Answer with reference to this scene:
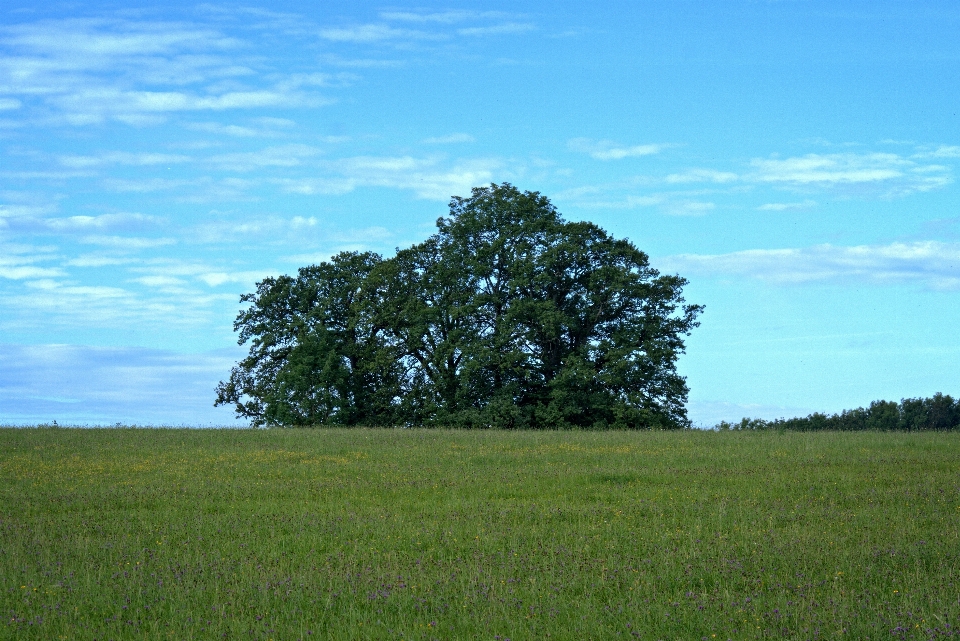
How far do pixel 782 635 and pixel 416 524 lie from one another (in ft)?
25.9

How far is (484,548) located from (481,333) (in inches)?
1385

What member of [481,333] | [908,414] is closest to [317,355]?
[481,333]

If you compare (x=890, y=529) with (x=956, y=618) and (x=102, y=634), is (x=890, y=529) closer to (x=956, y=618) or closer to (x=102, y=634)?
(x=956, y=618)

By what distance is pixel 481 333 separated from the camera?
4891 centimetres

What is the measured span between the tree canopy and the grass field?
61.6 ft

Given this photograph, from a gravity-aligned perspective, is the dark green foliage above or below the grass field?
above

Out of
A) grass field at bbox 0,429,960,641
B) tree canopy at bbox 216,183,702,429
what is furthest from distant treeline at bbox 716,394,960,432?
grass field at bbox 0,429,960,641

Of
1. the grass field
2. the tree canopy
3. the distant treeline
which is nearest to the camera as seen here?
the grass field

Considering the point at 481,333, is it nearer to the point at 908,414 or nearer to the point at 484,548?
the point at 484,548

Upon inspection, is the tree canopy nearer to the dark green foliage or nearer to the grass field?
the dark green foliage

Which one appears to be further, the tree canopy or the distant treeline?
the distant treeline

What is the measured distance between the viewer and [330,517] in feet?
55.2

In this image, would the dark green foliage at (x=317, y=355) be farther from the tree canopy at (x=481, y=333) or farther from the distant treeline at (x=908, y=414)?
the distant treeline at (x=908, y=414)

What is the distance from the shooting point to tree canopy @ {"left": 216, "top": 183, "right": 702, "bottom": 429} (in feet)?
151
